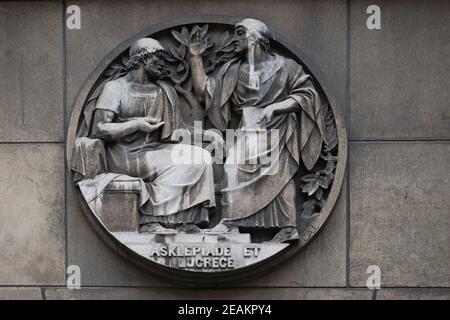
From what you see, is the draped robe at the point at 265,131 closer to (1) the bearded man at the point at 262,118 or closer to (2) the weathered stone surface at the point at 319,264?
(1) the bearded man at the point at 262,118

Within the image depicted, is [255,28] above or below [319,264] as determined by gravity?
above

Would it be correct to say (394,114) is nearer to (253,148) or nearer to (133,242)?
(253,148)

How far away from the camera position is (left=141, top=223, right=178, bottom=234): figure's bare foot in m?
13.5

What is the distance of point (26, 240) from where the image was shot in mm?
13930

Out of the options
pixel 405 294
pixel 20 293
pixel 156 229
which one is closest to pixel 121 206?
pixel 156 229

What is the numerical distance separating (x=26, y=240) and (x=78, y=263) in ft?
2.03

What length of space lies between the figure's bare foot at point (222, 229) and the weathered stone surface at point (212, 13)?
1.85 m

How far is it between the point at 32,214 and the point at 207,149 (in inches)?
79.6

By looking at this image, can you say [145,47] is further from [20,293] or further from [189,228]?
[20,293]

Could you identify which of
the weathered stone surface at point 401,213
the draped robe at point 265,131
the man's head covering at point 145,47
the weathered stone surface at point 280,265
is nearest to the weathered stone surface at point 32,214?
the weathered stone surface at point 280,265

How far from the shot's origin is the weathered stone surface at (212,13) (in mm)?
14055

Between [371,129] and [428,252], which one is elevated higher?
[371,129]

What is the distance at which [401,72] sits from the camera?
14031 mm

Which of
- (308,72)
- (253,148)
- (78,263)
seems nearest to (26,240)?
(78,263)
